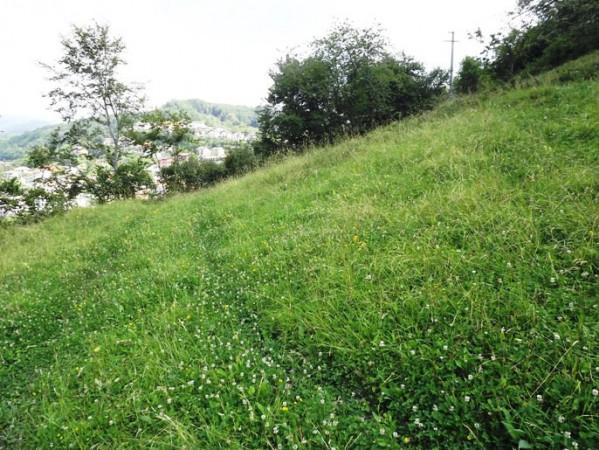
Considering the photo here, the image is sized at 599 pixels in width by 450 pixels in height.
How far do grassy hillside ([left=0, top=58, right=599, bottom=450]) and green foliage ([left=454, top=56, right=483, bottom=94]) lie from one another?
14733 millimetres

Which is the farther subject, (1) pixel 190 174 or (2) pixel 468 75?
(2) pixel 468 75

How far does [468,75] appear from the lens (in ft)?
58.5

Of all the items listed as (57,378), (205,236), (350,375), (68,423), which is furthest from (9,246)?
(350,375)

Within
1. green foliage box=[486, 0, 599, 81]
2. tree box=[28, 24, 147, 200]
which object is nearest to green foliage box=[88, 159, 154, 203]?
tree box=[28, 24, 147, 200]

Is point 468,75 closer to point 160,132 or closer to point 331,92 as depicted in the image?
point 331,92

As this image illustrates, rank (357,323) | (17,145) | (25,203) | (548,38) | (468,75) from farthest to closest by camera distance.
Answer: (17,145), (468,75), (25,203), (548,38), (357,323)

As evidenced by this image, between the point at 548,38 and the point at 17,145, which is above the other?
the point at 17,145

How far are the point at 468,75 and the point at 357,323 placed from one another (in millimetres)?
21182

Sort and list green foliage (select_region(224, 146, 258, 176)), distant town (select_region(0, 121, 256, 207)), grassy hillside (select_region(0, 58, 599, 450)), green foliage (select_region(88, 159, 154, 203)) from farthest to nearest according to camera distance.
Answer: green foliage (select_region(224, 146, 258, 176))
green foliage (select_region(88, 159, 154, 203))
distant town (select_region(0, 121, 256, 207))
grassy hillside (select_region(0, 58, 599, 450))

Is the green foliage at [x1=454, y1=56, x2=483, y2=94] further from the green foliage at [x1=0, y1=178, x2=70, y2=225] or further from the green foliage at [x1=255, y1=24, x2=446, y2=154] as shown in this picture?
the green foliage at [x1=0, y1=178, x2=70, y2=225]

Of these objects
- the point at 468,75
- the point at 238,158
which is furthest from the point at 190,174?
the point at 468,75

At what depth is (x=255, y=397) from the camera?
2.10m

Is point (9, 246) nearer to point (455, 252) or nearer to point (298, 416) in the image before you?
point (298, 416)

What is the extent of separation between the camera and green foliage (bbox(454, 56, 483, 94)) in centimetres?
1716
